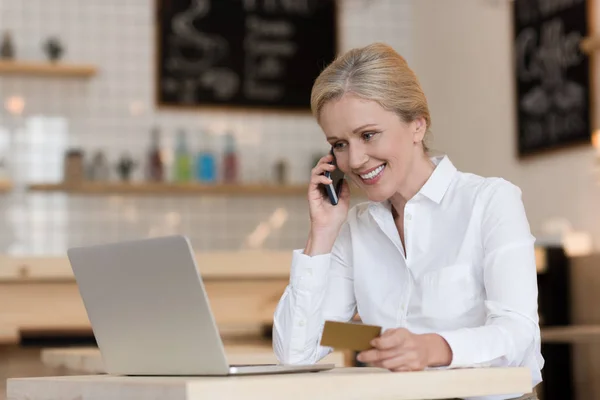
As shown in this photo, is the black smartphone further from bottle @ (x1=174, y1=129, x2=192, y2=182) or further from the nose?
bottle @ (x1=174, y1=129, x2=192, y2=182)

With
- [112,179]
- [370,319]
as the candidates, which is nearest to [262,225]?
[112,179]

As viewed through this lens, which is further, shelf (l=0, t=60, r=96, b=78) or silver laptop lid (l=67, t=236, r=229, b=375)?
shelf (l=0, t=60, r=96, b=78)

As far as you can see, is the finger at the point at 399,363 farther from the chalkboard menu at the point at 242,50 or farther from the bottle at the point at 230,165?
the chalkboard menu at the point at 242,50

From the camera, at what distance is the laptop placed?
1.16 meters

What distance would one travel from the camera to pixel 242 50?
5.39 m

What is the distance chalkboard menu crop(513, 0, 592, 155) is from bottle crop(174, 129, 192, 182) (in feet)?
5.90

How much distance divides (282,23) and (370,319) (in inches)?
152

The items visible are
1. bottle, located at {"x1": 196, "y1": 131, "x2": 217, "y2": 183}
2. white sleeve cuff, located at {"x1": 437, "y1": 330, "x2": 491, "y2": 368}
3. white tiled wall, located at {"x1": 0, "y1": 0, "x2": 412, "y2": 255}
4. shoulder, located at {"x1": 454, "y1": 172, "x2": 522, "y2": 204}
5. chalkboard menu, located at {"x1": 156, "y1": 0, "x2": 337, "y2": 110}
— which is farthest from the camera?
chalkboard menu, located at {"x1": 156, "y1": 0, "x2": 337, "y2": 110}

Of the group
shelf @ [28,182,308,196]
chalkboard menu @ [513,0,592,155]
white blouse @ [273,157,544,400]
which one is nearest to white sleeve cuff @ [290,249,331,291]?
white blouse @ [273,157,544,400]

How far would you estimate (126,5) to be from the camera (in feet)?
17.1

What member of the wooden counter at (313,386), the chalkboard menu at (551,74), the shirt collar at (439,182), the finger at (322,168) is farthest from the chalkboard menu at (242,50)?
the wooden counter at (313,386)

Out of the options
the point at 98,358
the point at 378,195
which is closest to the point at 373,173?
the point at 378,195

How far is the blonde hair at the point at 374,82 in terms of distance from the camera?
5.52ft

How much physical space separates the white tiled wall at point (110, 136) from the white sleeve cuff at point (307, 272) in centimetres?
353
